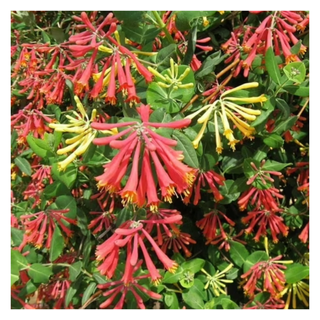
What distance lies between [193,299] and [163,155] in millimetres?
711

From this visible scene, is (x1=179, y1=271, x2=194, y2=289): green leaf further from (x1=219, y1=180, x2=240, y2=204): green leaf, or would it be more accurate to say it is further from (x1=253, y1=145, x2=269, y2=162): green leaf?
(x1=253, y1=145, x2=269, y2=162): green leaf

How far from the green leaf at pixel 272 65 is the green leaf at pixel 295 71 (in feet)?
0.08

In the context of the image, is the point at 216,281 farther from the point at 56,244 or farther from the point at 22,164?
the point at 22,164

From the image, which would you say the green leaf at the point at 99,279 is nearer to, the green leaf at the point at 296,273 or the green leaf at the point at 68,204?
the green leaf at the point at 68,204

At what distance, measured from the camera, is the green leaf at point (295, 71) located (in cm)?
106

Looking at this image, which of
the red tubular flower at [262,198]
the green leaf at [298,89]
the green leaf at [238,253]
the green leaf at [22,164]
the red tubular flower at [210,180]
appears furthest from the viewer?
the green leaf at [22,164]

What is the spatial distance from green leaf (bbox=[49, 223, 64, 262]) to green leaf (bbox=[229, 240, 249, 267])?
646 mm

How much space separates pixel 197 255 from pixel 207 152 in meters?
0.63

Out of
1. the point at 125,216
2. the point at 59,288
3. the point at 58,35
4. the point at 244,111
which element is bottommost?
the point at 59,288

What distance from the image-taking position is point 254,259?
1420mm

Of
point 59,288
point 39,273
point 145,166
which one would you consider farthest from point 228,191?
point 59,288

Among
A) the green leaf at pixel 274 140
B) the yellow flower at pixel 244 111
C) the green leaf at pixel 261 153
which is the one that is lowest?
the green leaf at pixel 261 153

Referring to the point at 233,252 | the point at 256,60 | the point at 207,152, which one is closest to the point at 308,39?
the point at 256,60

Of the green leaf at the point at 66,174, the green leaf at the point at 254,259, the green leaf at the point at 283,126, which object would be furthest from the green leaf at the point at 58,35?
the green leaf at the point at 254,259
